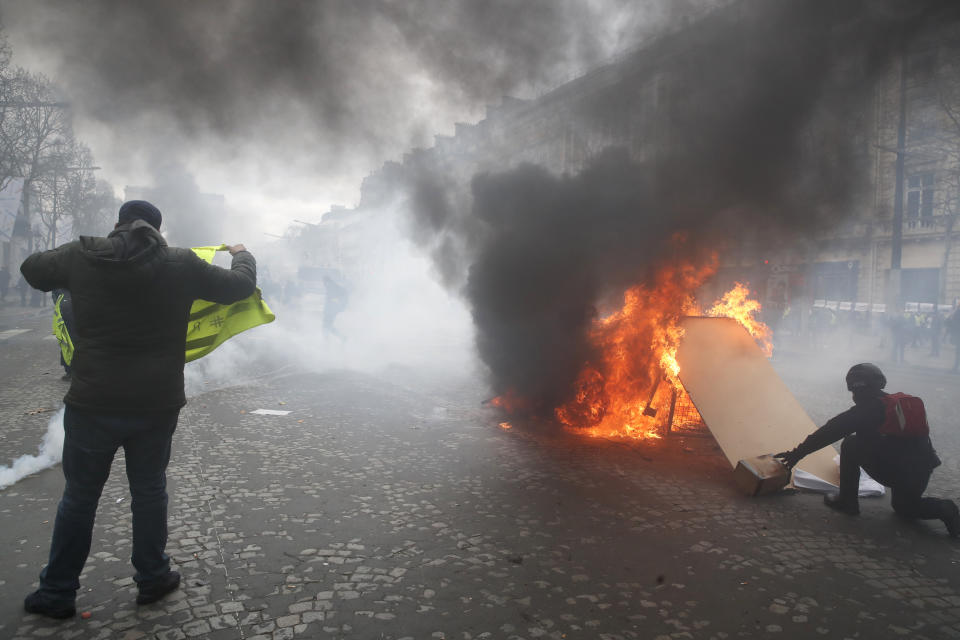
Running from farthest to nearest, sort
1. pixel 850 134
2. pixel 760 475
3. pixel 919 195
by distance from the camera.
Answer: pixel 919 195 < pixel 850 134 < pixel 760 475

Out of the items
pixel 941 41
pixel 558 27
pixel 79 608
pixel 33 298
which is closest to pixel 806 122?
pixel 941 41

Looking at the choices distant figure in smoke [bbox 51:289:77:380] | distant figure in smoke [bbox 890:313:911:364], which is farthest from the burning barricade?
distant figure in smoke [bbox 890:313:911:364]

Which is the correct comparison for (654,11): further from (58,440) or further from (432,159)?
(58,440)

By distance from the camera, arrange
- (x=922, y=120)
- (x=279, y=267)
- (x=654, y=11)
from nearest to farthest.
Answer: (x=654, y=11) → (x=922, y=120) → (x=279, y=267)

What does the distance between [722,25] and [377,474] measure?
7.83 meters

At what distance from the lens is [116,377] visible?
2607 millimetres

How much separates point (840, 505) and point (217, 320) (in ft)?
15.4

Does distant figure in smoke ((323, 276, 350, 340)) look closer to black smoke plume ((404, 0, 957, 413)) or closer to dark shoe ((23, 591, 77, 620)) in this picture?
black smoke plume ((404, 0, 957, 413))

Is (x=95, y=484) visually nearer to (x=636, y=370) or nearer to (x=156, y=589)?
(x=156, y=589)

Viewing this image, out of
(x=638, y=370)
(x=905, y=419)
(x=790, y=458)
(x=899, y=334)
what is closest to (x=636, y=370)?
(x=638, y=370)

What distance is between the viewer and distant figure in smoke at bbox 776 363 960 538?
13.3ft

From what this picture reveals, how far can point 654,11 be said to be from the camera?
8.73 m

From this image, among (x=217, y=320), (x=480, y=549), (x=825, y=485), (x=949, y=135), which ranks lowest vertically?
(x=480, y=549)

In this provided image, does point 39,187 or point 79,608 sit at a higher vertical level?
point 39,187
